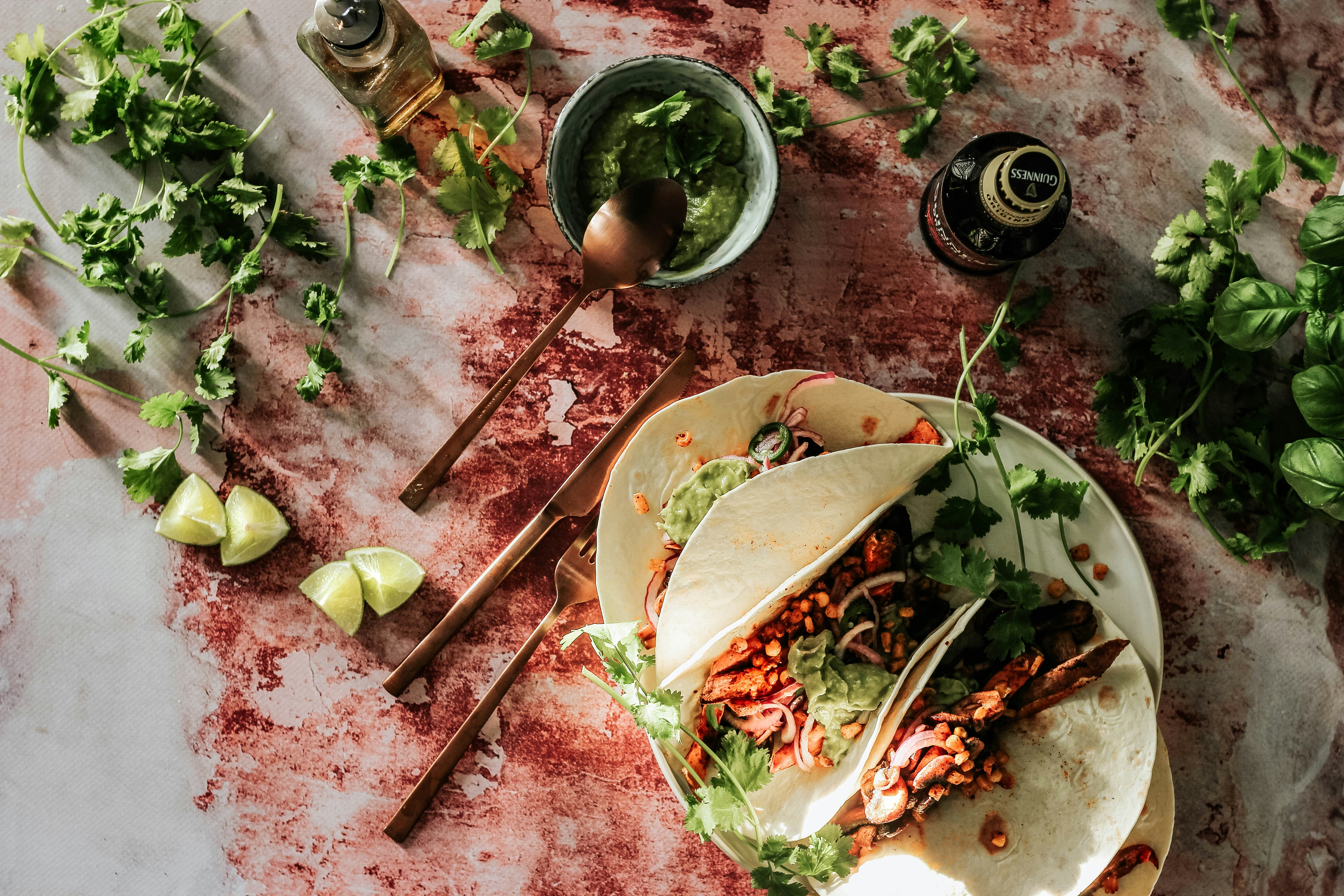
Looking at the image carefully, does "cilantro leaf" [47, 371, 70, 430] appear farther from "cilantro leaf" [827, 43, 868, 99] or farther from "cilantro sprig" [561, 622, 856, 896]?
"cilantro leaf" [827, 43, 868, 99]

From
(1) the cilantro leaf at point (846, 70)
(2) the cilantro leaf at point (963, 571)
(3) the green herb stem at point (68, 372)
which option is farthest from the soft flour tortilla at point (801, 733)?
(3) the green herb stem at point (68, 372)

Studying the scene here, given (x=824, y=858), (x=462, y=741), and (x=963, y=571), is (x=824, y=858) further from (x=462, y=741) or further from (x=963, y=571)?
(x=462, y=741)

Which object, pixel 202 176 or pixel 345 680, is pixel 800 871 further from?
pixel 202 176

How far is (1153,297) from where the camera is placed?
6.72 ft

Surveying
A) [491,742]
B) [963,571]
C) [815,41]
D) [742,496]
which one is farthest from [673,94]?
[491,742]

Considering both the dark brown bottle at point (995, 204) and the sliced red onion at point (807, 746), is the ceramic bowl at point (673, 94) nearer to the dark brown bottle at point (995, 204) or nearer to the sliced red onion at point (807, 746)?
the dark brown bottle at point (995, 204)

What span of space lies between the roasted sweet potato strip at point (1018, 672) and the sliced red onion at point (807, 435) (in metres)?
0.66

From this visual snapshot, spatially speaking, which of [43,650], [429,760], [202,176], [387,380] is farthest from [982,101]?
[43,650]

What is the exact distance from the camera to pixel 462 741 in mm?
2041

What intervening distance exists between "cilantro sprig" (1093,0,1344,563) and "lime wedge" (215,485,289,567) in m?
2.17

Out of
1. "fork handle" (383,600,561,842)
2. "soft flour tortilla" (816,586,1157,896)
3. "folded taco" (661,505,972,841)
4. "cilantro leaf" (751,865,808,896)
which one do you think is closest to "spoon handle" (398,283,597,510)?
"fork handle" (383,600,561,842)

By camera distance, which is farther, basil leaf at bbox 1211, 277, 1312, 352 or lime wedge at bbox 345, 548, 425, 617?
lime wedge at bbox 345, 548, 425, 617

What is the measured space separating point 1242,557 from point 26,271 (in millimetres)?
3299

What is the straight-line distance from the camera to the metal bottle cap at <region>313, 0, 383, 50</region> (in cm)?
172
